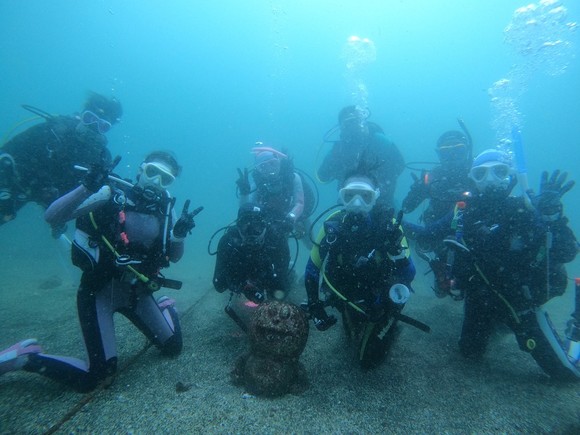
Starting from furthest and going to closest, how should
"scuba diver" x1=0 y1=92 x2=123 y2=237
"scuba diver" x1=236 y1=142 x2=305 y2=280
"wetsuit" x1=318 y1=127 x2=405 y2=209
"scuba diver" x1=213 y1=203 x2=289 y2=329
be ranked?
"wetsuit" x1=318 y1=127 x2=405 y2=209 → "scuba diver" x1=236 y1=142 x2=305 y2=280 → "scuba diver" x1=0 y1=92 x2=123 y2=237 → "scuba diver" x1=213 y1=203 x2=289 y2=329

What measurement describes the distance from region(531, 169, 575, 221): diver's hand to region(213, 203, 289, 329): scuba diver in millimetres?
4553

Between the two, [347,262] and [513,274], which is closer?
[347,262]

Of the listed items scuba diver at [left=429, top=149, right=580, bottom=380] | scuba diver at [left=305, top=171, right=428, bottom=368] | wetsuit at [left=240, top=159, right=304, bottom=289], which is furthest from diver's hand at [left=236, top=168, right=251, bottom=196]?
scuba diver at [left=429, top=149, right=580, bottom=380]

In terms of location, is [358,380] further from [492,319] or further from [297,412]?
[492,319]

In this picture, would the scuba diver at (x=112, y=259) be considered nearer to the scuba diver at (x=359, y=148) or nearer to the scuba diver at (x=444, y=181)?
the scuba diver at (x=444, y=181)

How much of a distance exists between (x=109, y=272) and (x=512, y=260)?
21.6 ft

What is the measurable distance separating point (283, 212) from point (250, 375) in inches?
211

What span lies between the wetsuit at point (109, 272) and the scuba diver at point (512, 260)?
5.11 m

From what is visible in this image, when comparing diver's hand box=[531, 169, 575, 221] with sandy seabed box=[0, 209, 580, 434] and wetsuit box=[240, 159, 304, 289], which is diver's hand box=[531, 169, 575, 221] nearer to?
sandy seabed box=[0, 209, 580, 434]

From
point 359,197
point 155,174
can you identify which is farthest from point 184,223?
point 359,197

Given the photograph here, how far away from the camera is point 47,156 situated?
7242 mm

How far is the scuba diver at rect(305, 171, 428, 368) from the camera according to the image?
4465 mm

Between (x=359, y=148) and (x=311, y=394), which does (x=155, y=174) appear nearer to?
(x=311, y=394)

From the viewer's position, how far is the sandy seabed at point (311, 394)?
3.46m
